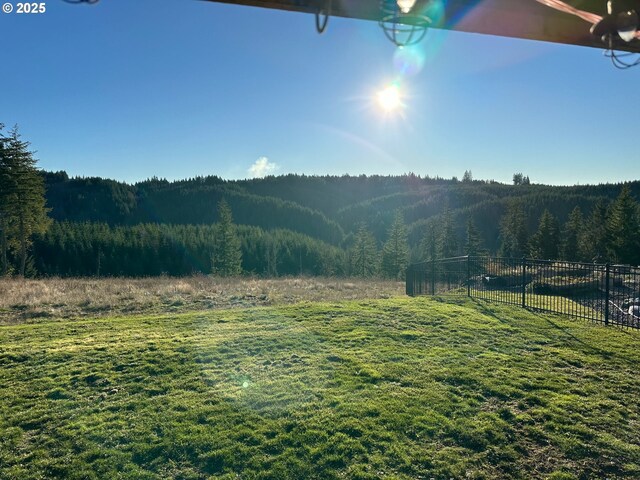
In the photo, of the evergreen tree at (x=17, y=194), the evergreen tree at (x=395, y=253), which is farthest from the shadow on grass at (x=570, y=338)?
the evergreen tree at (x=395, y=253)

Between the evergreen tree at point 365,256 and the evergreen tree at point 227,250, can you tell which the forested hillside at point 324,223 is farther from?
the evergreen tree at point 227,250

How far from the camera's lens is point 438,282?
17.7 metres

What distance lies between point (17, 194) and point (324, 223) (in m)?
111

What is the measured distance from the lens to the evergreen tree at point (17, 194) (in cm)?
2723

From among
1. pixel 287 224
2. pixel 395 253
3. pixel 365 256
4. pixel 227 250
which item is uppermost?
pixel 287 224

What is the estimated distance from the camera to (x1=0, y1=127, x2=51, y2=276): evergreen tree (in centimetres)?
2723

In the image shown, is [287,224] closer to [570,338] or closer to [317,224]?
[317,224]

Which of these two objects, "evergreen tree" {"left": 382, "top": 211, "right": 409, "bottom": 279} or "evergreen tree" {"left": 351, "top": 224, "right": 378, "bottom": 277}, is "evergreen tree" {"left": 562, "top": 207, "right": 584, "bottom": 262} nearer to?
"evergreen tree" {"left": 382, "top": 211, "right": 409, "bottom": 279}

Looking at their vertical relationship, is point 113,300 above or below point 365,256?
below

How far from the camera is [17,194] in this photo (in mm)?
27625

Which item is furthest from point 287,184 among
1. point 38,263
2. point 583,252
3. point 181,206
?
point 583,252

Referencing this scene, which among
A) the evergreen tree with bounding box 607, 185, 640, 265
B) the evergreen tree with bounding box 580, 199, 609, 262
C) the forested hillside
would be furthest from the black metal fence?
the evergreen tree with bounding box 580, 199, 609, 262

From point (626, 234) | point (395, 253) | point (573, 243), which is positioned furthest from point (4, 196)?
point (573, 243)

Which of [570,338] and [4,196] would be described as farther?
[4,196]
